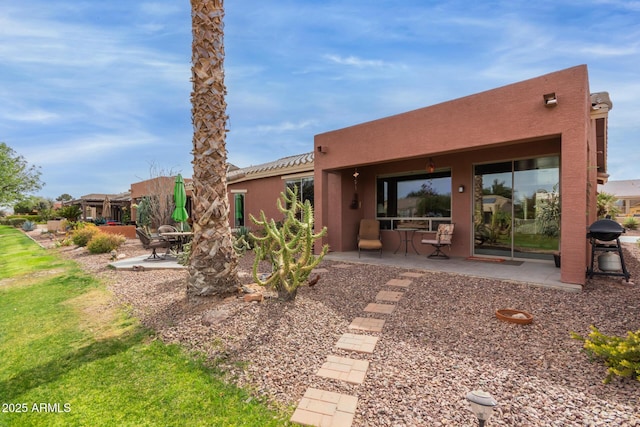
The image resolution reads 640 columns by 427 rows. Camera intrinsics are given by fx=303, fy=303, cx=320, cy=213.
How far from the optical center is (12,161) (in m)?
30.1

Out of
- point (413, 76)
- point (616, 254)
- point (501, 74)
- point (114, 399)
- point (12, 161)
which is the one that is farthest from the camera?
point (12, 161)

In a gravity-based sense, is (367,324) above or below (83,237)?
below

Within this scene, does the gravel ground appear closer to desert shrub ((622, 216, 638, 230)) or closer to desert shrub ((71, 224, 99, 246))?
desert shrub ((71, 224, 99, 246))

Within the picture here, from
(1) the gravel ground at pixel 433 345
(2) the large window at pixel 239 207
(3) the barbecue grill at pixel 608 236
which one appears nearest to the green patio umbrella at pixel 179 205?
(1) the gravel ground at pixel 433 345

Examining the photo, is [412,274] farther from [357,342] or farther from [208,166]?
[208,166]

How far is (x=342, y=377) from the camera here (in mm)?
3072

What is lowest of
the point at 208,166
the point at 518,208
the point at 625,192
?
the point at 518,208

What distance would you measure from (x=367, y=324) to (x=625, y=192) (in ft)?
147

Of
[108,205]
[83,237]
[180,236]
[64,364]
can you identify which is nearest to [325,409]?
[64,364]

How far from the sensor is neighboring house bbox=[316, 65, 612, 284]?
5.93m

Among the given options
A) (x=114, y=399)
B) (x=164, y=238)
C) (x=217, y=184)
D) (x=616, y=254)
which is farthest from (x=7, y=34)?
(x=616, y=254)

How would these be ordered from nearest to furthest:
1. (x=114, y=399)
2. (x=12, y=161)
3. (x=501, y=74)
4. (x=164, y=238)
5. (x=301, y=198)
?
(x=114, y=399) < (x=501, y=74) < (x=164, y=238) < (x=301, y=198) < (x=12, y=161)

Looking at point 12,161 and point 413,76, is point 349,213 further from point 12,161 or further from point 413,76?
point 12,161

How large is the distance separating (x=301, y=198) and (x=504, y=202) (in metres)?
7.77
